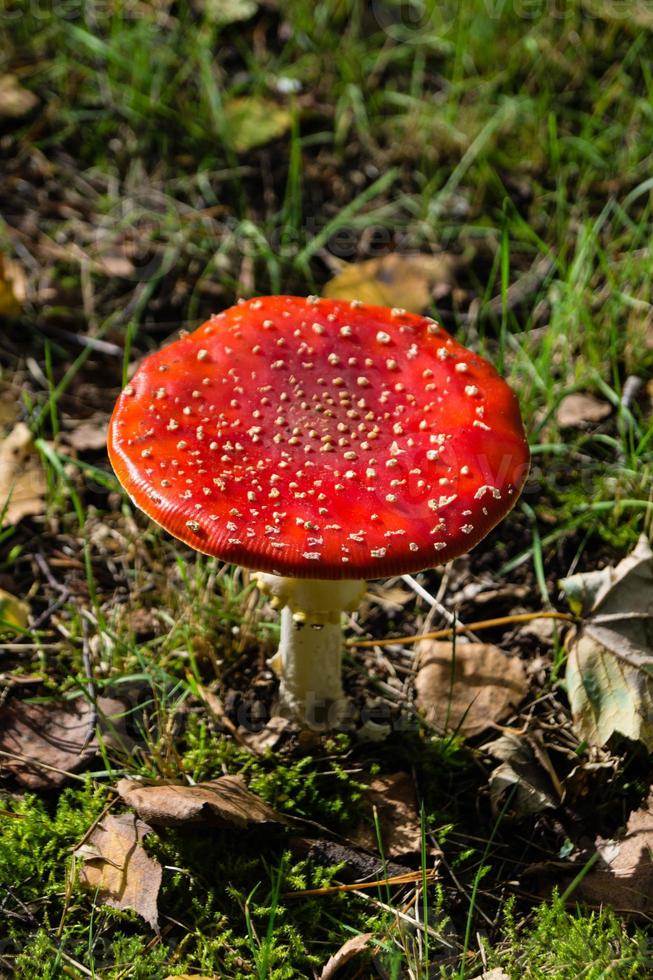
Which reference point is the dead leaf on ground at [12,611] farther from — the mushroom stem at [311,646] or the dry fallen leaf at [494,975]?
the dry fallen leaf at [494,975]

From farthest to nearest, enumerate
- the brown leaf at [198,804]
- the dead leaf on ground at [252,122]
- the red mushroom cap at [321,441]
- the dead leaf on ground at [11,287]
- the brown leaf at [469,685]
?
the dead leaf on ground at [252,122], the dead leaf on ground at [11,287], the brown leaf at [469,685], the brown leaf at [198,804], the red mushroom cap at [321,441]

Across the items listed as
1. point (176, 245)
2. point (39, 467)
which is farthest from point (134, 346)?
point (39, 467)

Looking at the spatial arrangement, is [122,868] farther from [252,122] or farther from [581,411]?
[252,122]

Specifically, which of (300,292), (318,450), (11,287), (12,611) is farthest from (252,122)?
(318,450)

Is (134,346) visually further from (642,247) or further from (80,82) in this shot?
(642,247)

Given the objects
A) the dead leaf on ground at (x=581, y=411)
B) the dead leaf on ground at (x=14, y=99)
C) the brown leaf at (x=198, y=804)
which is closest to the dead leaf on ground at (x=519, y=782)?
the brown leaf at (x=198, y=804)

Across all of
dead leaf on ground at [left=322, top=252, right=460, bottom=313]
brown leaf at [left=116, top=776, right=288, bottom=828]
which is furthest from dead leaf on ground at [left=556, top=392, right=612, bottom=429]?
brown leaf at [left=116, top=776, right=288, bottom=828]
